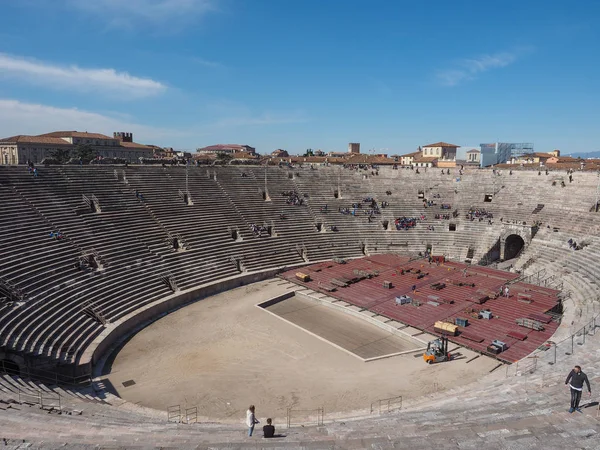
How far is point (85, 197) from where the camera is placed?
104 ft

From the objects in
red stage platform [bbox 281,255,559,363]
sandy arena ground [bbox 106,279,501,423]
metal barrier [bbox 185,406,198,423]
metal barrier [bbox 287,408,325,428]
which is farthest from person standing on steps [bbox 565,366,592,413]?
metal barrier [bbox 185,406,198,423]

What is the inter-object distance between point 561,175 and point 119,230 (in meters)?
42.2

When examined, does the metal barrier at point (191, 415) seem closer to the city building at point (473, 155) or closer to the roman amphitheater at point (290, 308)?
the roman amphitheater at point (290, 308)

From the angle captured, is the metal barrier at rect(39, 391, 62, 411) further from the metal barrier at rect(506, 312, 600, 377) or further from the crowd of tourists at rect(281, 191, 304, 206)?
the crowd of tourists at rect(281, 191, 304, 206)

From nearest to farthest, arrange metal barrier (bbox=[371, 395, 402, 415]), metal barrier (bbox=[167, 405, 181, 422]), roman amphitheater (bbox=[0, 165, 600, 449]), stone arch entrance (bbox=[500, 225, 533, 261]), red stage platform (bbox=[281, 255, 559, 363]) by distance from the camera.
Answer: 1. roman amphitheater (bbox=[0, 165, 600, 449])
2. metal barrier (bbox=[167, 405, 181, 422])
3. metal barrier (bbox=[371, 395, 402, 415])
4. red stage platform (bbox=[281, 255, 559, 363])
5. stone arch entrance (bbox=[500, 225, 533, 261])

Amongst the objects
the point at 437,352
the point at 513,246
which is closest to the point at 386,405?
the point at 437,352

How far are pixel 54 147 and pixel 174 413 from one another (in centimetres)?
5964

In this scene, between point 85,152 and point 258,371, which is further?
point 85,152

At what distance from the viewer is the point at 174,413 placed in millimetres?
15977

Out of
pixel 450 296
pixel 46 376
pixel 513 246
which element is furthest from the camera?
pixel 513 246

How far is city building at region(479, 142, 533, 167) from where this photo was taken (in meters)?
93.3

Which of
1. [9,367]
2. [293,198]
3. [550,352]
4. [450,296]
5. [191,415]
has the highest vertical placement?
[293,198]

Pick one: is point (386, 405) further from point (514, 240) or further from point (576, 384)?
point (514, 240)

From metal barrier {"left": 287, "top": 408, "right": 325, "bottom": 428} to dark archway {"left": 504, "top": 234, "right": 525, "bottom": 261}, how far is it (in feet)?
95.4
